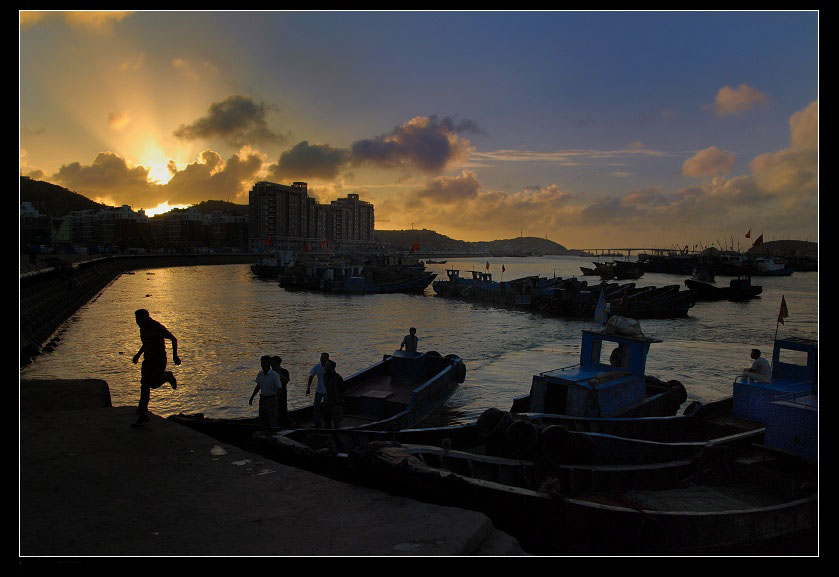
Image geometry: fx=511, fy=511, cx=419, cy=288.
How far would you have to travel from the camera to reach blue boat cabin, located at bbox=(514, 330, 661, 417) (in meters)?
10.0

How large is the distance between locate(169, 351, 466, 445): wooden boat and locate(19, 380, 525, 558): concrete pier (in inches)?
40.6

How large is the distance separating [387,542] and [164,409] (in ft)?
42.6

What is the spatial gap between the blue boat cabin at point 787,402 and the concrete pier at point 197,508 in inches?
235

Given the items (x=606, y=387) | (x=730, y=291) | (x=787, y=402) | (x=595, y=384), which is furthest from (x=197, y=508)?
(x=730, y=291)

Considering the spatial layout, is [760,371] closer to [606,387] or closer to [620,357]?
[620,357]

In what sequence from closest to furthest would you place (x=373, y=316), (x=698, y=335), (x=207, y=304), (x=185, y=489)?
(x=185, y=489) → (x=698, y=335) → (x=373, y=316) → (x=207, y=304)

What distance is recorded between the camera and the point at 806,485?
7688 mm

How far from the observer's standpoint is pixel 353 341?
29312 millimetres

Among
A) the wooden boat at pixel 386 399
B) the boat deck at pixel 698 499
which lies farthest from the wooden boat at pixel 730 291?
the boat deck at pixel 698 499

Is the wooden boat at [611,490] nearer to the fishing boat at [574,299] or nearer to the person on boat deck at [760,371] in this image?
the person on boat deck at [760,371]

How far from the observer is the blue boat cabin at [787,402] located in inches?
323

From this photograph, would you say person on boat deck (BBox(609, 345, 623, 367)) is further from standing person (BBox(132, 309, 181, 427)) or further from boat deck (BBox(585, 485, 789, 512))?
standing person (BBox(132, 309, 181, 427))

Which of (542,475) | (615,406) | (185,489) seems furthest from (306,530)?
(615,406)

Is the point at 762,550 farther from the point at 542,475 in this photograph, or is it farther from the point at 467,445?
the point at 467,445
